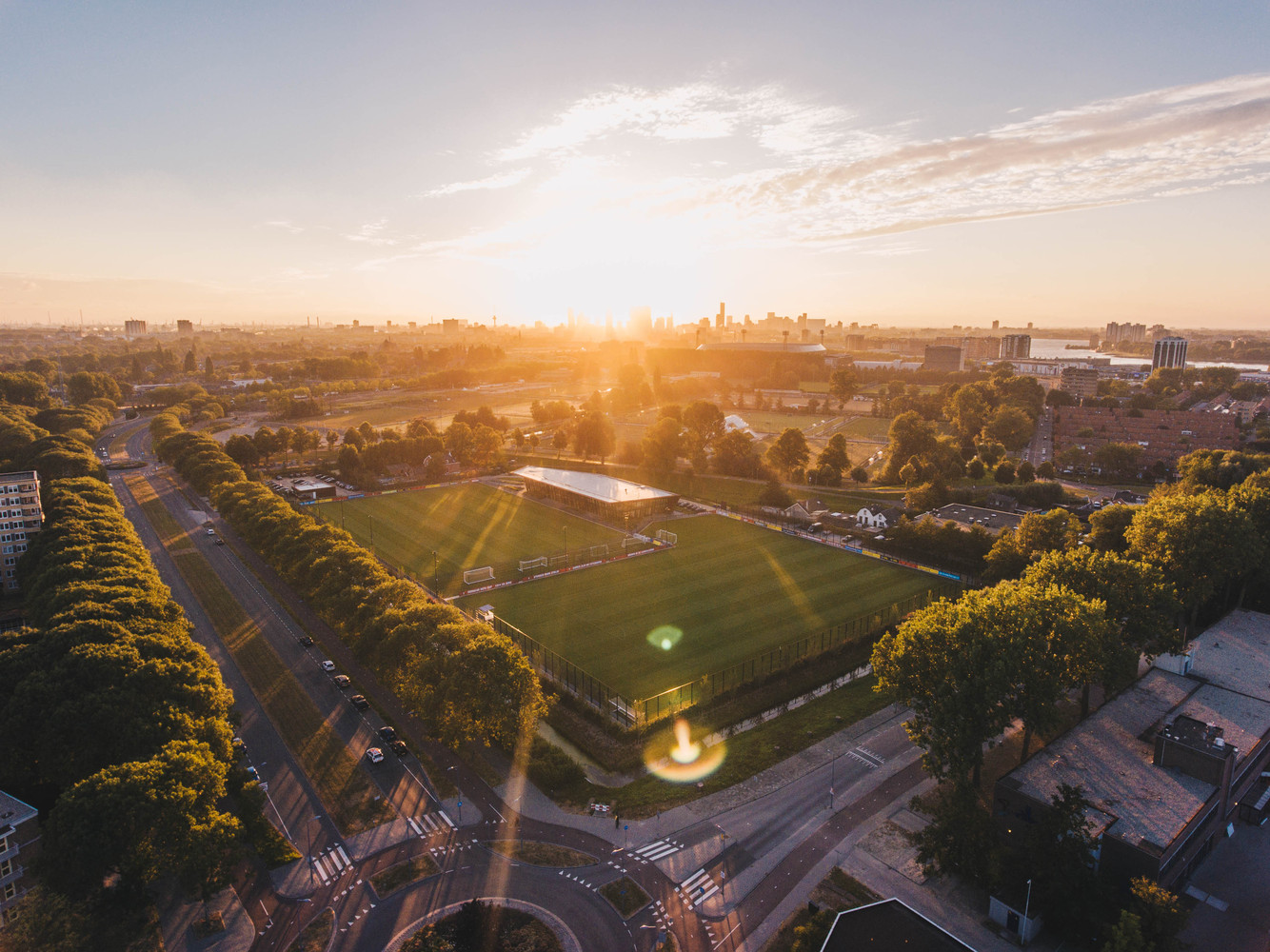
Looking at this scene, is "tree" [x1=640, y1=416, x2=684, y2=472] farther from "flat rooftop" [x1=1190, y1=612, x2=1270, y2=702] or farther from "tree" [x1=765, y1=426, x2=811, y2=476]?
"flat rooftop" [x1=1190, y1=612, x2=1270, y2=702]

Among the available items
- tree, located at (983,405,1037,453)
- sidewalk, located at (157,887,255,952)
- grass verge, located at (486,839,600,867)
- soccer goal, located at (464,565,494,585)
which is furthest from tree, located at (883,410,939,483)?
sidewalk, located at (157,887,255,952)

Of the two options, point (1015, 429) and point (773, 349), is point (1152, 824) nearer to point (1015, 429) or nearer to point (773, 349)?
point (1015, 429)

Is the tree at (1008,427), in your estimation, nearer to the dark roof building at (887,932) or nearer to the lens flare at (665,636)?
the lens flare at (665,636)

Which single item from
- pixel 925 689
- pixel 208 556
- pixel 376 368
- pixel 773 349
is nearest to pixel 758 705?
pixel 925 689

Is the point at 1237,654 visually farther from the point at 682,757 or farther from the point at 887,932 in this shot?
the point at 682,757

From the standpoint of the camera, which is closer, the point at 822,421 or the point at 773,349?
the point at 822,421

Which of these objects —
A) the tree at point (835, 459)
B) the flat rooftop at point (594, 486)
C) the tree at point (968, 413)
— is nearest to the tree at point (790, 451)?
the tree at point (835, 459)
